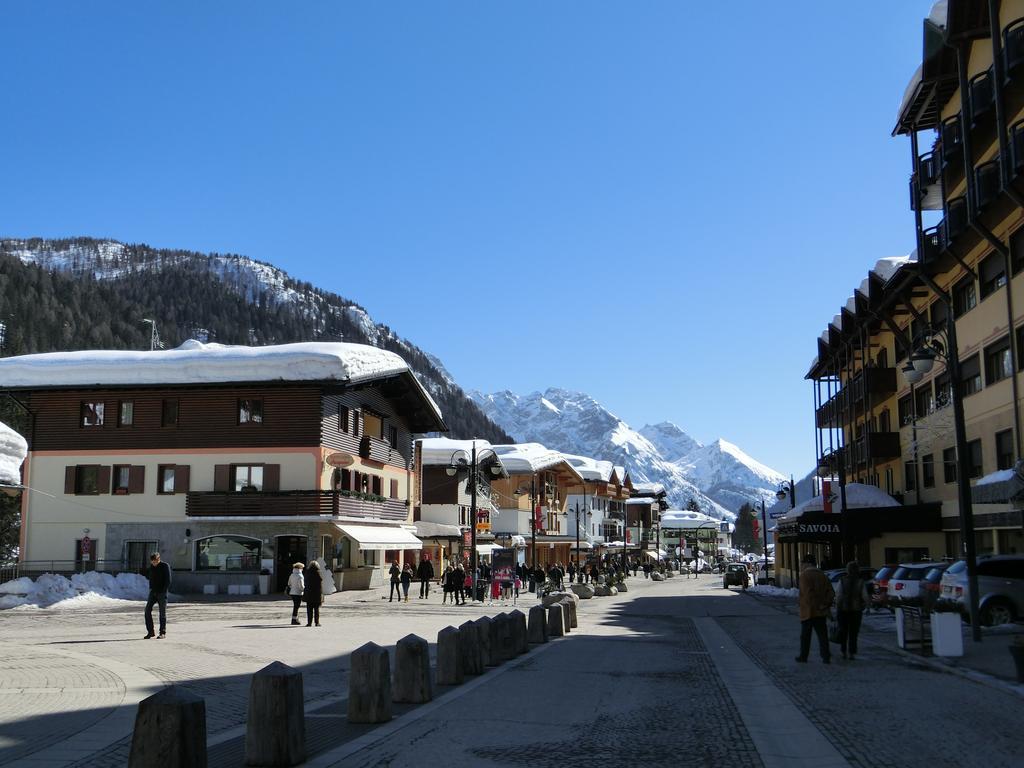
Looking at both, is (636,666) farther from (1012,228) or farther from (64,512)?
(64,512)

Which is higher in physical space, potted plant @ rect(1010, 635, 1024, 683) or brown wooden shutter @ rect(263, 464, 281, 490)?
brown wooden shutter @ rect(263, 464, 281, 490)

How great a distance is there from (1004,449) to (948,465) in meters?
6.94

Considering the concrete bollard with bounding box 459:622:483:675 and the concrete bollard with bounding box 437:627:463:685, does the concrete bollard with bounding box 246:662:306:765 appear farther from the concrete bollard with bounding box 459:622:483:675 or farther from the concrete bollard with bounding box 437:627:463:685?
the concrete bollard with bounding box 459:622:483:675

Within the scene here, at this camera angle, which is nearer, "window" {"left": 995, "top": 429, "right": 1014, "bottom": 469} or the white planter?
the white planter

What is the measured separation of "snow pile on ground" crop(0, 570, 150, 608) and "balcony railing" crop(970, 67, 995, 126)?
31.5m

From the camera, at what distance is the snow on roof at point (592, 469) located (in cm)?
10488

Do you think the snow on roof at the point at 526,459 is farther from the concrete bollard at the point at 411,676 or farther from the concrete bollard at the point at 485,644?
the concrete bollard at the point at 411,676

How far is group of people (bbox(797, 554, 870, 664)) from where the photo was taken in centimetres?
1564

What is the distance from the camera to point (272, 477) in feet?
143

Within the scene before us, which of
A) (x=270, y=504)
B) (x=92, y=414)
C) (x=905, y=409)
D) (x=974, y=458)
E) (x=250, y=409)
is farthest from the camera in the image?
(x=905, y=409)

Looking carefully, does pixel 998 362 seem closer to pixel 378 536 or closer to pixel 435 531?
pixel 378 536

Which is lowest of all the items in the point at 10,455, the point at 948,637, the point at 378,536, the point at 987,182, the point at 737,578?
the point at 737,578

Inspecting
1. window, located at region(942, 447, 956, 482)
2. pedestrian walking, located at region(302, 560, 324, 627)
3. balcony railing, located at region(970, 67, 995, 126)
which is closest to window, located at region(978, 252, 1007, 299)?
balcony railing, located at region(970, 67, 995, 126)

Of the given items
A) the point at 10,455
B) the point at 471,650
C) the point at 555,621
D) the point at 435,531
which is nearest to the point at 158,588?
the point at 10,455
